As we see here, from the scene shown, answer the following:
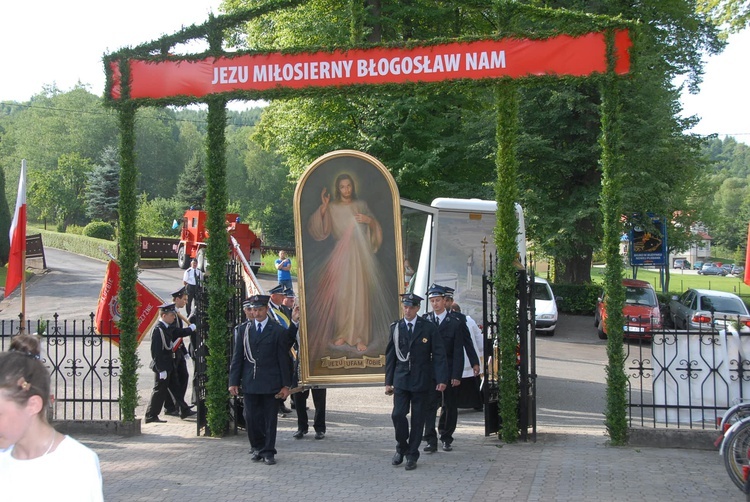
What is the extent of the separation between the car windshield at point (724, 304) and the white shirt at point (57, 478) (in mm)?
23586

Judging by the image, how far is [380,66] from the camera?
10.1 metres

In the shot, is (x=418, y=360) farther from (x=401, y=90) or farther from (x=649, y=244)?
(x=649, y=244)

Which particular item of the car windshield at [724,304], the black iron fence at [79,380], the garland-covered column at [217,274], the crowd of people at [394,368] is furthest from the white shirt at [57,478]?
the car windshield at [724,304]

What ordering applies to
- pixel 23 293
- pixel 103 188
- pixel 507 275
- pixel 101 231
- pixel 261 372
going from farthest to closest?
1. pixel 103 188
2. pixel 101 231
3. pixel 23 293
4. pixel 507 275
5. pixel 261 372

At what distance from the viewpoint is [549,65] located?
9797 millimetres

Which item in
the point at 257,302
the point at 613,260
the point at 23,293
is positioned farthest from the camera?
the point at 23,293

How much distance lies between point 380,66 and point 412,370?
3851mm

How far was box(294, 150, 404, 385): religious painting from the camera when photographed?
10891 millimetres

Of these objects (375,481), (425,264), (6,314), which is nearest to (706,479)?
(375,481)

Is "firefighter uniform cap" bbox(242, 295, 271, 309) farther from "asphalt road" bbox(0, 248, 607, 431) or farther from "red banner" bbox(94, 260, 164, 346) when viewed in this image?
"asphalt road" bbox(0, 248, 607, 431)

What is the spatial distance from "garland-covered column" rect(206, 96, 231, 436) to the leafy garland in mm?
13

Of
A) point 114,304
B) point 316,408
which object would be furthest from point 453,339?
point 114,304

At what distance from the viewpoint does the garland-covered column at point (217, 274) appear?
10531 mm

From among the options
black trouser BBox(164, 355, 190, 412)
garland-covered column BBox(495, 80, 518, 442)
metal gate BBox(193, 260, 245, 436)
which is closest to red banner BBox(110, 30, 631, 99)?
garland-covered column BBox(495, 80, 518, 442)
